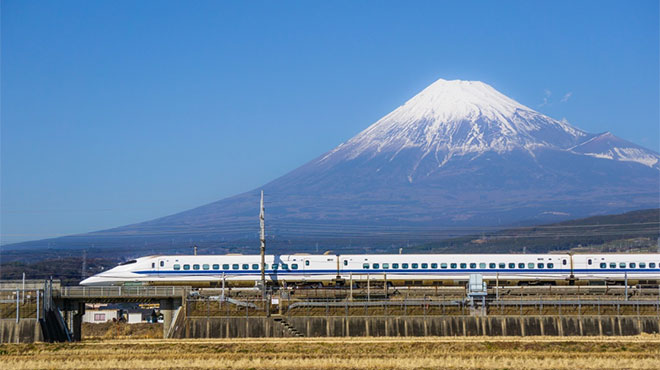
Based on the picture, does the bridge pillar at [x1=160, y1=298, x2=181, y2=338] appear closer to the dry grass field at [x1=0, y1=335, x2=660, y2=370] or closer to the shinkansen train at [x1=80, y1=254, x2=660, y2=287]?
the shinkansen train at [x1=80, y1=254, x2=660, y2=287]

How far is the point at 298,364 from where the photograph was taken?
48.9 m

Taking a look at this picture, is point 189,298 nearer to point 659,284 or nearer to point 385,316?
point 385,316

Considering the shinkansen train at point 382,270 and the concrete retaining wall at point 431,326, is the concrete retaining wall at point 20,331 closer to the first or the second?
the concrete retaining wall at point 431,326

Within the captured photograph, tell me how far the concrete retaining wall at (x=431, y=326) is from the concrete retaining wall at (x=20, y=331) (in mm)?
10835

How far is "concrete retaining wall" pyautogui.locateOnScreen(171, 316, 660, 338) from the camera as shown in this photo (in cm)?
6631

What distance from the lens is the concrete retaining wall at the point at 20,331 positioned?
200 feet

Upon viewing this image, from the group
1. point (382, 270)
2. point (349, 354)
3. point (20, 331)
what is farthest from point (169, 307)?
point (349, 354)

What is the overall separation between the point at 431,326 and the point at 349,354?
15.5 m

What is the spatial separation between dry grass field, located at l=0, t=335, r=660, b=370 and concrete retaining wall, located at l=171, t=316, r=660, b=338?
5.54 meters

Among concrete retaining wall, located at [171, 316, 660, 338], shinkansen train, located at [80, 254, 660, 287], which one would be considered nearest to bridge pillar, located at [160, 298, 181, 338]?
concrete retaining wall, located at [171, 316, 660, 338]

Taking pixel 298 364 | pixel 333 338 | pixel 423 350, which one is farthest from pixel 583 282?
pixel 298 364

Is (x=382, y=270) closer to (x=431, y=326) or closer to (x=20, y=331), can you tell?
(x=431, y=326)

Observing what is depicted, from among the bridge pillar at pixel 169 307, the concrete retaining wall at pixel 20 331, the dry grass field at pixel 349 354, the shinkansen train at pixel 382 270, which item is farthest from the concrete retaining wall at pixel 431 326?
the shinkansen train at pixel 382 270

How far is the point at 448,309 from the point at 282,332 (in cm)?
1176
